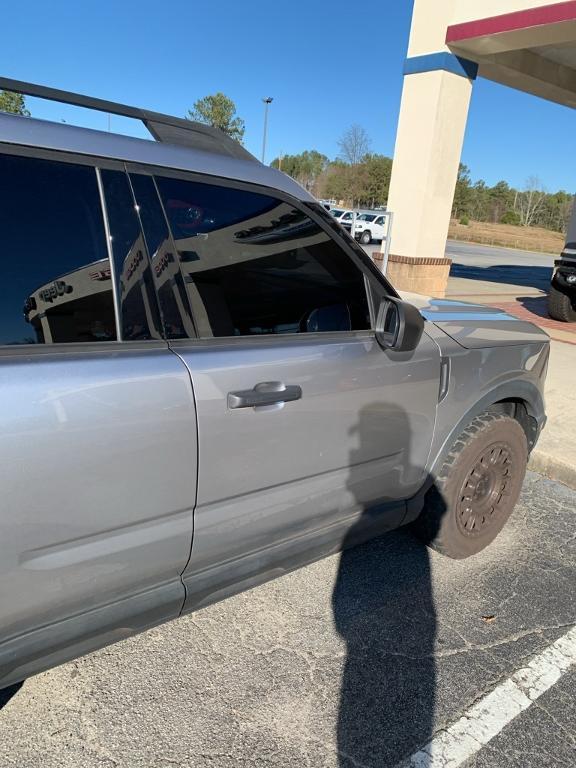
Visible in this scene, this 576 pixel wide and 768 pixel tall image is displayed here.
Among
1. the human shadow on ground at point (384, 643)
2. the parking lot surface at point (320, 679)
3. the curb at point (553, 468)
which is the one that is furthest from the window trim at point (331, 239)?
the curb at point (553, 468)

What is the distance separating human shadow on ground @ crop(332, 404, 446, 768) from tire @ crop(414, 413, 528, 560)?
24cm

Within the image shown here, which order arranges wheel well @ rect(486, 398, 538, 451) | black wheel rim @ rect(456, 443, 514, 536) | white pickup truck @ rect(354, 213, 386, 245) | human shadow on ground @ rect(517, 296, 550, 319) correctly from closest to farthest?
black wheel rim @ rect(456, 443, 514, 536), wheel well @ rect(486, 398, 538, 451), human shadow on ground @ rect(517, 296, 550, 319), white pickup truck @ rect(354, 213, 386, 245)

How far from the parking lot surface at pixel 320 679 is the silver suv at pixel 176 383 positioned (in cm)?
43

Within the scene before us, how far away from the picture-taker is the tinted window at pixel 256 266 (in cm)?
187

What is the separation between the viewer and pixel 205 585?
6.31 feet

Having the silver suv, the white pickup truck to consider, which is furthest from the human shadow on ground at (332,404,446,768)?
the white pickup truck

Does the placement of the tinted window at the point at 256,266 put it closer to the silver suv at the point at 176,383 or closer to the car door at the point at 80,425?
the silver suv at the point at 176,383

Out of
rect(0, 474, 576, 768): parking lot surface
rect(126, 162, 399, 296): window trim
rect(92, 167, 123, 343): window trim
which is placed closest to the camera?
rect(92, 167, 123, 343): window trim

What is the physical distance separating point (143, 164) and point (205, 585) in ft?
4.46

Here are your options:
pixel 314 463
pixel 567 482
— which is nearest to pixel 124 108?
pixel 314 463

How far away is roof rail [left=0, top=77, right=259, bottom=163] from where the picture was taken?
6.07ft

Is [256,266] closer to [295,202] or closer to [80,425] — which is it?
[295,202]

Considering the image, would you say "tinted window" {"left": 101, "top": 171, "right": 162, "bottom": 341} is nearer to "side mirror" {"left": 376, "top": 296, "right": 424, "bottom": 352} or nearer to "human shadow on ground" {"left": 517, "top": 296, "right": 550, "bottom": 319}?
"side mirror" {"left": 376, "top": 296, "right": 424, "bottom": 352}

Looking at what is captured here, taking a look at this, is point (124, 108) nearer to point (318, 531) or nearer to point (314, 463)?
point (314, 463)
